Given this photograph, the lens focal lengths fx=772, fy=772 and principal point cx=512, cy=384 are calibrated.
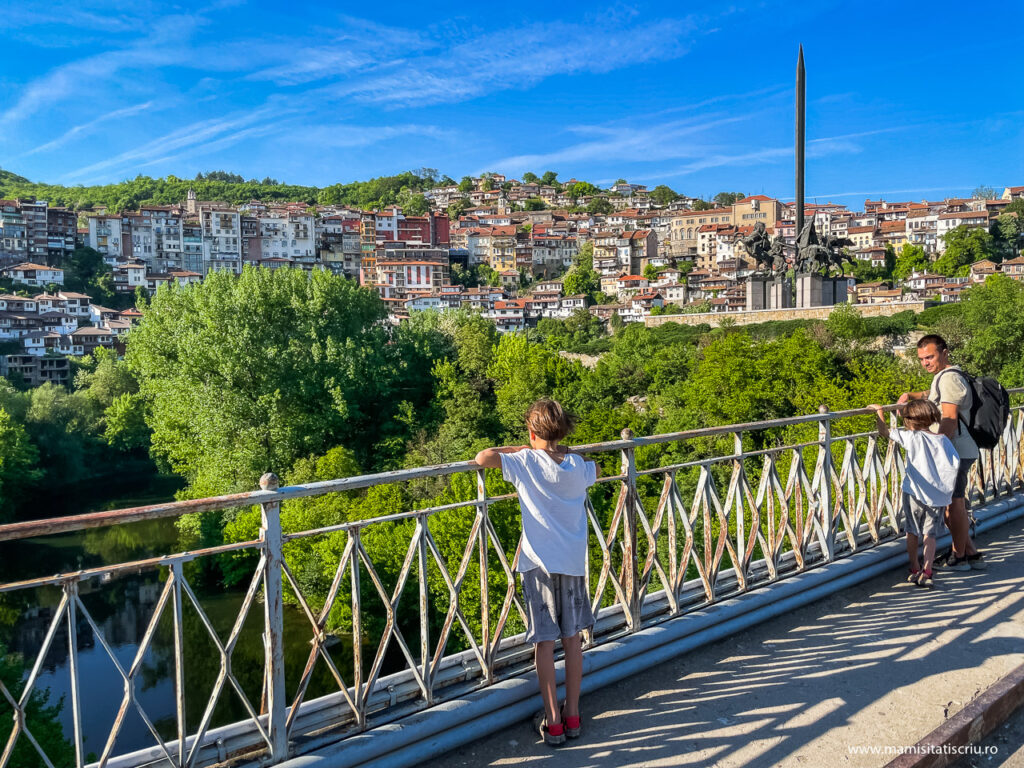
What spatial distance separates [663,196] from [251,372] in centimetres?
13177

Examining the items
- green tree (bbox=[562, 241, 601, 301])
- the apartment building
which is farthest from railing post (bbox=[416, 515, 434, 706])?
the apartment building

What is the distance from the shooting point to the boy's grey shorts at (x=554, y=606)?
103 inches

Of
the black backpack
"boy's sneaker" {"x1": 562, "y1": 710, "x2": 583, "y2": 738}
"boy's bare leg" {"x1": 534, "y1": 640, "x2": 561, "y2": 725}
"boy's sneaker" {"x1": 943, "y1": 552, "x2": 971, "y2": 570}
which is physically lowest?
"boy's sneaker" {"x1": 562, "y1": 710, "x2": 583, "y2": 738}

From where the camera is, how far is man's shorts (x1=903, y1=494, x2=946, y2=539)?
4.08 metres

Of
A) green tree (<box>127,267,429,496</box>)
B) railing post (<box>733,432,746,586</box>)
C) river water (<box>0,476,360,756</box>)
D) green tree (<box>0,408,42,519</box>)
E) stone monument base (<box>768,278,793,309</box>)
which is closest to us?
railing post (<box>733,432,746,586</box>)

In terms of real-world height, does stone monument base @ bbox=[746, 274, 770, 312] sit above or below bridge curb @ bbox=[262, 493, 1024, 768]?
above

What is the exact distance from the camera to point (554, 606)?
8.59ft

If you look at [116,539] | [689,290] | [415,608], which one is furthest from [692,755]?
[689,290]

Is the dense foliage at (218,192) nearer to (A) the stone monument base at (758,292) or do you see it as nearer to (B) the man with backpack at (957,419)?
(A) the stone monument base at (758,292)

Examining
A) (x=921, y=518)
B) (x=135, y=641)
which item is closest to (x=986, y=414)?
(x=921, y=518)

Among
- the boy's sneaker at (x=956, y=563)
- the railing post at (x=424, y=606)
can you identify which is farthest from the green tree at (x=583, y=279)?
the railing post at (x=424, y=606)

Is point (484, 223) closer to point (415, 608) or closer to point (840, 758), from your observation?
point (415, 608)

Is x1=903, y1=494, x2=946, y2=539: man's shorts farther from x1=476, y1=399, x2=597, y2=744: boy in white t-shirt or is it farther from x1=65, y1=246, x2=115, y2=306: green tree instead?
x1=65, y1=246, x2=115, y2=306: green tree

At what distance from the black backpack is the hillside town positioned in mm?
63443
